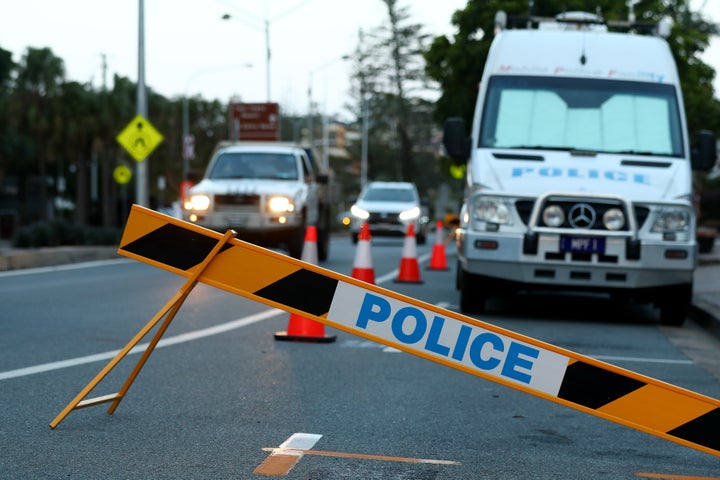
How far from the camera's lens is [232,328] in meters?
10.7

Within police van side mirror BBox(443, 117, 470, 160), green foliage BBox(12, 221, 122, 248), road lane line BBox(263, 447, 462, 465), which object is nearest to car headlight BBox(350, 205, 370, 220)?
green foliage BBox(12, 221, 122, 248)

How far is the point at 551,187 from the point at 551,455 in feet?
20.7

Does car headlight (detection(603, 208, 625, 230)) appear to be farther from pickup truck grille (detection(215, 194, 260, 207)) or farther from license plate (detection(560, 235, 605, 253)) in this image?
pickup truck grille (detection(215, 194, 260, 207))

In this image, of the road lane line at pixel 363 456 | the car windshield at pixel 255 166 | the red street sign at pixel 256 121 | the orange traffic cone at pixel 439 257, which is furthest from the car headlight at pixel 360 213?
the road lane line at pixel 363 456

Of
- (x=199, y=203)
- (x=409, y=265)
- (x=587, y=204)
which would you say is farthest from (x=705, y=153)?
(x=199, y=203)

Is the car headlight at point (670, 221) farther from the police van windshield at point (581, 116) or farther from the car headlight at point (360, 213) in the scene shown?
the car headlight at point (360, 213)

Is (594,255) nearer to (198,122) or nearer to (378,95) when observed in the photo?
(198,122)

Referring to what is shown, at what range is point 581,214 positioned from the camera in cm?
1160

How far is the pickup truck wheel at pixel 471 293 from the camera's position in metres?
12.2

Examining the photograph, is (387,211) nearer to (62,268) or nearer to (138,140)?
(138,140)

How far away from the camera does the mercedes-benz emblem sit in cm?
1159

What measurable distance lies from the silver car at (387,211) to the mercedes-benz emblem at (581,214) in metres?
22.5

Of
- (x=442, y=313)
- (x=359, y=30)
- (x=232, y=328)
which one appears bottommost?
(x=232, y=328)

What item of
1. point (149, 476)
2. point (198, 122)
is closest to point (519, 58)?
point (149, 476)
